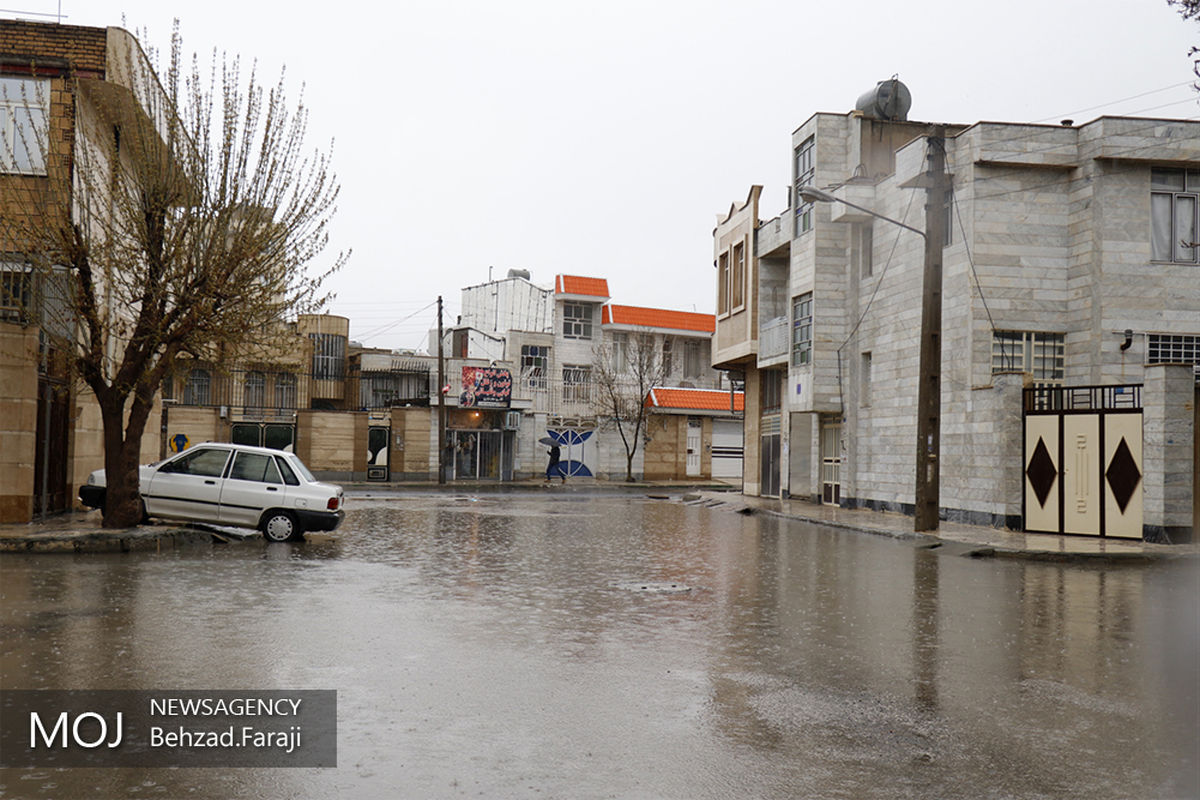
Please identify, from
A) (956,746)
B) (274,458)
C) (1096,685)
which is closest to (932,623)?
(1096,685)

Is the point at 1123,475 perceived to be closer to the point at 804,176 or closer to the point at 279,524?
the point at 279,524

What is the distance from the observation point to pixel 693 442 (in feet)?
190

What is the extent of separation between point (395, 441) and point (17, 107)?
31124 millimetres

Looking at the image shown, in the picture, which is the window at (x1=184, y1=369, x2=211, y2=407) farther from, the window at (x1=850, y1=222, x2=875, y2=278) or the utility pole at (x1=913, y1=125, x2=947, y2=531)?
the utility pole at (x1=913, y1=125, x2=947, y2=531)

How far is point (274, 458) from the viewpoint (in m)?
17.8

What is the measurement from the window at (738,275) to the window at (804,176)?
5.66m

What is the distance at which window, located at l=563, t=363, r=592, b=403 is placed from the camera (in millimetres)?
56219

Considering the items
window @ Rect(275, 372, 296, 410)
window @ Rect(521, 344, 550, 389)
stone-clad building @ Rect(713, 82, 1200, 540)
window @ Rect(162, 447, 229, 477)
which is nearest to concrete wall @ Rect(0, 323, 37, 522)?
window @ Rect(162, 447, 229, 477)

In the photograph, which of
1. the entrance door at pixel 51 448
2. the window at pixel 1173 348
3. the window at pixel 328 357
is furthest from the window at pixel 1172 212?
the window at pixel 328 357

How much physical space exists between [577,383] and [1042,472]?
3662 cm

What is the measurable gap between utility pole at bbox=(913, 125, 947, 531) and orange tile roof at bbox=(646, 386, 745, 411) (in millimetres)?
33739

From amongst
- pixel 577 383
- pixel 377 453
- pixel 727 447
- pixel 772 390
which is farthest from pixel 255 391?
pixel 772 390

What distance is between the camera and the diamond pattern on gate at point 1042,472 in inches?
842

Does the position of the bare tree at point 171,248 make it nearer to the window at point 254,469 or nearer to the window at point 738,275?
the window at point 254,469
